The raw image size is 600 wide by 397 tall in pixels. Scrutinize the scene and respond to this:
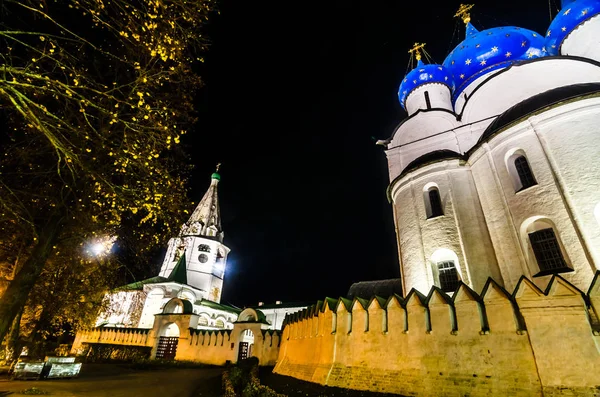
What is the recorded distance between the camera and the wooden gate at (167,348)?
809 inches

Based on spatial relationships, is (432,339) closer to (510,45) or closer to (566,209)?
(566,209)

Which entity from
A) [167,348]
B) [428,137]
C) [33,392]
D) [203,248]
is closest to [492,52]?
[428,137]

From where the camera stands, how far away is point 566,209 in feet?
31.3

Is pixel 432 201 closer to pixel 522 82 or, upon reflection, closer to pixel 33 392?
pixel 522 82

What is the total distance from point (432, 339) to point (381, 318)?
1597 millimetres

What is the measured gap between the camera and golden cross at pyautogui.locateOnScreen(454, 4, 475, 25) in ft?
77.9

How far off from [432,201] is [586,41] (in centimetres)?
1350

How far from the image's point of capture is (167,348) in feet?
68.3

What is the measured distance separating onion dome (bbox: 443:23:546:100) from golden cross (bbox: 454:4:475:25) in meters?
4.47

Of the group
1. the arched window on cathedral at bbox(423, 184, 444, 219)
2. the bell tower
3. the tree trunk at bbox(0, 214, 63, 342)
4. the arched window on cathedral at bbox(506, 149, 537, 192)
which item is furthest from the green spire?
the arched window on cathedral at bbox(506, 149, 537, 192)

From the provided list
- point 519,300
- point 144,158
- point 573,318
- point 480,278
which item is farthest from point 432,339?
point 144,158

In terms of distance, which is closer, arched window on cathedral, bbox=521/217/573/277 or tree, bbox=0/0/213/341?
tree, bbox=0/0/213/341

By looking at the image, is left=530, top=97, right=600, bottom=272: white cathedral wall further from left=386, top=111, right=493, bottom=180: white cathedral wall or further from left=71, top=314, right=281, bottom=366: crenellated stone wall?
left=71, top=314, right=281, bottom=366: crenellated stone wall

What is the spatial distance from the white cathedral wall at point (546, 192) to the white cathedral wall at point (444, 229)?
2.08 ft
